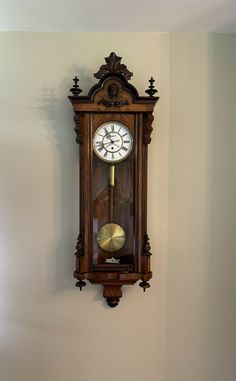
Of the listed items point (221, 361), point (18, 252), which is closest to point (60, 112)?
point (18, 252)

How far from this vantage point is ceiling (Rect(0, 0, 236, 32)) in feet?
3.76

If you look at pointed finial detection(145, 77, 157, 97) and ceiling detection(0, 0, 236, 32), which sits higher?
ceiling detection(0, 0, 236, 32)

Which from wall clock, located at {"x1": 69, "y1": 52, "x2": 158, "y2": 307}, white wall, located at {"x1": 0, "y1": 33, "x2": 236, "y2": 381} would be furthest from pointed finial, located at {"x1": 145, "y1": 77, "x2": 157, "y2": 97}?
white wall, located at {"x1": 0, "y1": 33, "x2": 236, "y2": 381}

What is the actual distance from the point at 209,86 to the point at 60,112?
629mm

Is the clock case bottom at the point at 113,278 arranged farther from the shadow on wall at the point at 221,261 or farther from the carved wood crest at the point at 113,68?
the carved wood crest at the point at 113,68

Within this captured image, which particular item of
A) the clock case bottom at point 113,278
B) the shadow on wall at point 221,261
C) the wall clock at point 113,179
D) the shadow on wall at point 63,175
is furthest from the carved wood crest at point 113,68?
the clock case bottom at point 113,278

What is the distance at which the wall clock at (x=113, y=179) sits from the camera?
4.04 ft

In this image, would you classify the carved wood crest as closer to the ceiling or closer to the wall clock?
the wall clock

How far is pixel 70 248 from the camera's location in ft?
4.45

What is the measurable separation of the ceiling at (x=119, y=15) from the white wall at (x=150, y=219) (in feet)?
0.13

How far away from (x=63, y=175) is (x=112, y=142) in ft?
0.84

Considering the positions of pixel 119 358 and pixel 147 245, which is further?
pixel 119 358

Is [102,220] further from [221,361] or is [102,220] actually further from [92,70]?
[221,361]

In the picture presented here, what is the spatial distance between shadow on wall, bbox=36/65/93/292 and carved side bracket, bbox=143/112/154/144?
29 centimetres
